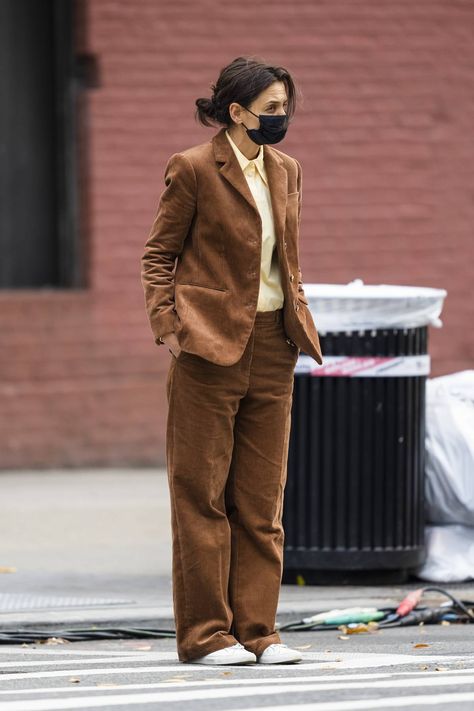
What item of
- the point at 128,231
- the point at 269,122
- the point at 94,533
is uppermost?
the point at 269,122

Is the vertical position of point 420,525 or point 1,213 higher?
point 1,213

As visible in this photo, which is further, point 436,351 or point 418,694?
point 436,351

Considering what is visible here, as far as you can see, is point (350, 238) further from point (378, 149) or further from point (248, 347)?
point (248, 347)

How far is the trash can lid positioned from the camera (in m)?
7.31

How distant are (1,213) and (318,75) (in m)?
2.30

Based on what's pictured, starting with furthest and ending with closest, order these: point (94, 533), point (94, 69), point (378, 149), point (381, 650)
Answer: point (378, 149) → point (94, 69) → point (94, 533) → point (381, 650)

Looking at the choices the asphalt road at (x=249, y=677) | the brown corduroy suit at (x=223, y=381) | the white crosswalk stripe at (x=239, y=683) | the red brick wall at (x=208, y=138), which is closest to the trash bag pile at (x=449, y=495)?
the asphalt road at (x=249, y=677)

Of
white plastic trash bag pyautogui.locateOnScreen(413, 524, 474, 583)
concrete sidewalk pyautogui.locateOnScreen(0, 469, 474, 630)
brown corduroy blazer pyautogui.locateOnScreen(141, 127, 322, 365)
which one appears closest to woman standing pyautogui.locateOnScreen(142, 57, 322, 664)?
brown corduroy blazer pyautogui.locateOnScreen(141, 127, 322, 365)

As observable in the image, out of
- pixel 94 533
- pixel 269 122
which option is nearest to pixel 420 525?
pixel 94 533

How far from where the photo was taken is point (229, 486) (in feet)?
18.9

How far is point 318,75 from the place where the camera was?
456 inches

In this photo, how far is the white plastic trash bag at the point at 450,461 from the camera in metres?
7.78

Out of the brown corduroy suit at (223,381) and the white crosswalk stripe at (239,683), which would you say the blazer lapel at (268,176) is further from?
the white crosswalk stripe at (239,683)

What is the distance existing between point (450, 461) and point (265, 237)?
2507 millimetres
